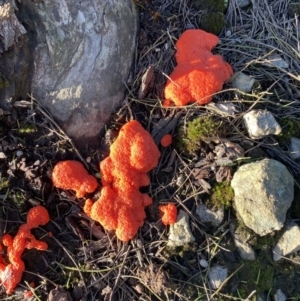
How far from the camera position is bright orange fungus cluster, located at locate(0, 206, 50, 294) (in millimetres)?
3787

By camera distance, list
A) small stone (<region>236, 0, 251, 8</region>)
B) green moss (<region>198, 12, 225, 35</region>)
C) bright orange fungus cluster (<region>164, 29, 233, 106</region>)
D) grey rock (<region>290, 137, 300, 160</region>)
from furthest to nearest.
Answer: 1. small stone (<region>236, 0, 251, 8</region>)
2. green moss (<region>198, 12, 225, 35</region>)
3. grey rock (<region>290, 137, 300, 160</region>)
4. bright orange fungus cluster (<region>164, 29, 233, 106</region>)

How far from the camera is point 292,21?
16.0ft

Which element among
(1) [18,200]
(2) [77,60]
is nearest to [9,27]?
(2) [77,60]

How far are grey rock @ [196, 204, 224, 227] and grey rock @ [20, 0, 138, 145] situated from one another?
4.18 ft

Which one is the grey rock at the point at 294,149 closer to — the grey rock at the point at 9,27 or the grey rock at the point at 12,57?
the grey rock at the point at 12,57

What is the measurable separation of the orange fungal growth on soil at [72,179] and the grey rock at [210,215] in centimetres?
104

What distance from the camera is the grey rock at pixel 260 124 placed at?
407 cm

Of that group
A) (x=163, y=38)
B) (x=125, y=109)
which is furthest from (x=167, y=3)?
(x=125, y=109)

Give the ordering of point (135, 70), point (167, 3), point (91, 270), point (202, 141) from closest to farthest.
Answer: point (91, 270)
point (202, 141)
point (135, 70)
point (167, 3)

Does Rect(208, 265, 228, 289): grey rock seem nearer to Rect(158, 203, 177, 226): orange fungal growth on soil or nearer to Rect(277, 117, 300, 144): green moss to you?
Rect(158, 203, 177, 226): orange fungal growth on soil

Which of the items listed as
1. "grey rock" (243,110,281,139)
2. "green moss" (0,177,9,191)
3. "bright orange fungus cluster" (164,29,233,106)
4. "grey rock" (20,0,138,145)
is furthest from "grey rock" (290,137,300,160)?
"green moss" (0,177,9,191)

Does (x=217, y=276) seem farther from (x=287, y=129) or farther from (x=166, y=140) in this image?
(x=287, y=129)

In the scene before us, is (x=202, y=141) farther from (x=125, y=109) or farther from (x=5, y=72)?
(x=5, y=72)

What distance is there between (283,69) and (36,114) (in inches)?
105
